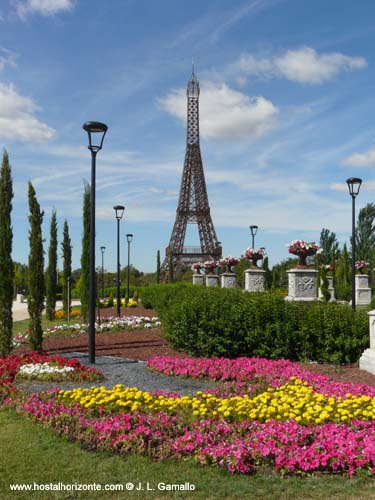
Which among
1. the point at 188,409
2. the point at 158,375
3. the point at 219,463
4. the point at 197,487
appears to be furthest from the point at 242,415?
the point at 158,375

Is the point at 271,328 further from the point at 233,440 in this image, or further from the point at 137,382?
the point at 233,440

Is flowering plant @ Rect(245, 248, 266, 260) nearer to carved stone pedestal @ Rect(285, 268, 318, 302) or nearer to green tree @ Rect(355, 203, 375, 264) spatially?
carved stone pedestal @ Rect(285, 268, 318, 302)

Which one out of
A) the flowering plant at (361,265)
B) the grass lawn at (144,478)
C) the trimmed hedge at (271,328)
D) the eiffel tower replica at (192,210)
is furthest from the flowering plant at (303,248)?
the eiffel tower replica at (192,210)

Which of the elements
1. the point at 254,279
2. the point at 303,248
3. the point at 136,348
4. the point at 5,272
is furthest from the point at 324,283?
the point at 5,272

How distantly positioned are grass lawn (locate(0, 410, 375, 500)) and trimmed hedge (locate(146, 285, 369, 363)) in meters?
5.08

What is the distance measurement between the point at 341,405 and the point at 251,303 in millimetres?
4534

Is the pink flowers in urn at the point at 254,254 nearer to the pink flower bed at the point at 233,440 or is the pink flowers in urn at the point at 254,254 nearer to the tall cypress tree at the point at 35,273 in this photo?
the tall cypress tree at the point at 35,273

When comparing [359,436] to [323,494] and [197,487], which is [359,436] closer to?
[323,494]

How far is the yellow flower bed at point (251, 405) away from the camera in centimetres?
480

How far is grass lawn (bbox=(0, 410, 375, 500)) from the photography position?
3574 millimetres

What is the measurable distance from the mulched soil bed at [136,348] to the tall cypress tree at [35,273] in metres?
0.66

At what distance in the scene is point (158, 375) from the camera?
7.79 metres

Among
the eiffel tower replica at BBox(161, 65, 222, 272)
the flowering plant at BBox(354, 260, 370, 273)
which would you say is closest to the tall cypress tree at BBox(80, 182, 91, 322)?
the flowering plant at BBox(354, 260, 370, 273)

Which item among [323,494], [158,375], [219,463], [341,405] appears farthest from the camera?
[158,375]
